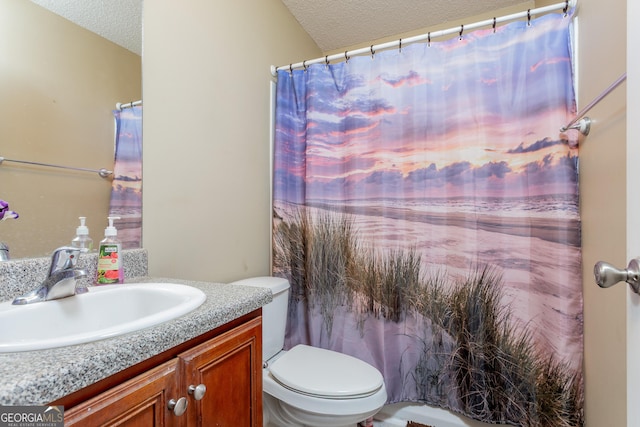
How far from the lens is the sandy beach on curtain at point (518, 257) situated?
4.04 ft

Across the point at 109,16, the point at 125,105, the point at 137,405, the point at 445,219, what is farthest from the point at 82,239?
the point at 445,219

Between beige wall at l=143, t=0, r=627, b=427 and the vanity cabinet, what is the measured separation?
21.4 inches

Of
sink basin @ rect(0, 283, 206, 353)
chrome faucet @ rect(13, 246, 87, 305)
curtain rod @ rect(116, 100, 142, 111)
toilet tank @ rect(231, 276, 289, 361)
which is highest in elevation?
curtain rod @ rect(116, 100, 142, 111)

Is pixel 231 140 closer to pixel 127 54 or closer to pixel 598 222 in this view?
pixel 127 54

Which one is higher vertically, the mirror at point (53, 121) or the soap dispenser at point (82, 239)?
the mirror at point (53, 121)

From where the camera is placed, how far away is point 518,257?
1.32m

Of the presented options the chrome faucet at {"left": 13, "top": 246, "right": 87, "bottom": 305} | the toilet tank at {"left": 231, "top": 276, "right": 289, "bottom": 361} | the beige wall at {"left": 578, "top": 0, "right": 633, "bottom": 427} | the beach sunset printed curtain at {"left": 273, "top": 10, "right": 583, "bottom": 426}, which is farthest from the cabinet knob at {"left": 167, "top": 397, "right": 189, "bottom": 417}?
the beige wall at {"left": 578, "top": 0, "right": 633, "bottom": 427}

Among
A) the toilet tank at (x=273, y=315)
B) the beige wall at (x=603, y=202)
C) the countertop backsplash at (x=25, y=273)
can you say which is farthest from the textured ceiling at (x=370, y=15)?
the countertop backsplash at (x=25, y=273)

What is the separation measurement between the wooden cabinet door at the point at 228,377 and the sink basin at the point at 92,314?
0.11 metres

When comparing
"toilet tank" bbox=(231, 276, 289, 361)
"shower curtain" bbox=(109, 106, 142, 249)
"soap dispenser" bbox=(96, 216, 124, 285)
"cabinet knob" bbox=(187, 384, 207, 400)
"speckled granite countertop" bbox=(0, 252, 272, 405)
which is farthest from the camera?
"toilet tank" bbox=(231, 276, 289, 361)

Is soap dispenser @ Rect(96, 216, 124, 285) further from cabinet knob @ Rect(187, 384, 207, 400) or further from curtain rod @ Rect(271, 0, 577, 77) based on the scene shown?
curtain rod @ Rect(271, 0, 577, 77)

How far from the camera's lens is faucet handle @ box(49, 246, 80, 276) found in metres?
0.73

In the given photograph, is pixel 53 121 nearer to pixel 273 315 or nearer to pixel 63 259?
pixel 63 259

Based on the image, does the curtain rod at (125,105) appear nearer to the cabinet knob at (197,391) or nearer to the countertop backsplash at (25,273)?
the countertop backsplash at (25,273)
